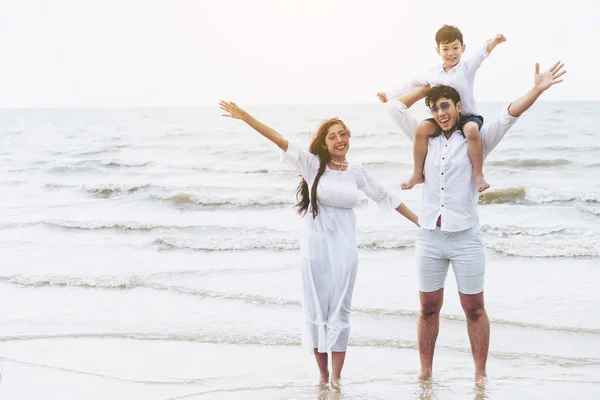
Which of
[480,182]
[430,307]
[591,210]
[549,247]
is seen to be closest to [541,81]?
[480,182]

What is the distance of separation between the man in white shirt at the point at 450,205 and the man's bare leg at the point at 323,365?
0.90 meters

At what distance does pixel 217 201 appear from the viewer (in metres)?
18.2

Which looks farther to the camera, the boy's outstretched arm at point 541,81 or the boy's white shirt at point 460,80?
the boy's white shirt at point 460,80

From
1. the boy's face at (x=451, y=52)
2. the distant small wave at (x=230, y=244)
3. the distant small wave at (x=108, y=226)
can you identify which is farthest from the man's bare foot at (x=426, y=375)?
the distant small wave at (x=108, y=226)

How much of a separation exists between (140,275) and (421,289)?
5.42 m

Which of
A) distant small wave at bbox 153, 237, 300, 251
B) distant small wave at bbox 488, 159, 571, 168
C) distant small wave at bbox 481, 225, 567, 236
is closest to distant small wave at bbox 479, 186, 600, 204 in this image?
distant small wave at bbox 481, 225, 567, 236

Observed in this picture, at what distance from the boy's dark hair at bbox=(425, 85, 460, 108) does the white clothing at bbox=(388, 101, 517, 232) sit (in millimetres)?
199

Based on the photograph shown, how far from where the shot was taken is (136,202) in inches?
739

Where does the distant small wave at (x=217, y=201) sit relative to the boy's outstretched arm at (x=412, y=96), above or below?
below

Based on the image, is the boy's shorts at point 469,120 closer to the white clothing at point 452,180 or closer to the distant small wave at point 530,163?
the white clothing at point 452,180

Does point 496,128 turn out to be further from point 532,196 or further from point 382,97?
point 532,196

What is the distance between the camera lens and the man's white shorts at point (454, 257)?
16.4 ft

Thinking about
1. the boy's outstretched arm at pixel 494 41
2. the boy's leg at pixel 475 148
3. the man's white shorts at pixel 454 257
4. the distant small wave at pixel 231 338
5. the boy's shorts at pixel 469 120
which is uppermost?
the boy's outstretched arm at pixel 494 41

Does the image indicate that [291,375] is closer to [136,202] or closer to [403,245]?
[403,245]
